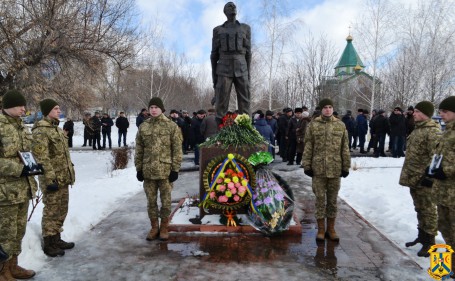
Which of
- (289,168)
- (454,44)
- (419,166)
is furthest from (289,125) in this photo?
(454,44)

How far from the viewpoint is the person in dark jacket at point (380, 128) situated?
494 inches

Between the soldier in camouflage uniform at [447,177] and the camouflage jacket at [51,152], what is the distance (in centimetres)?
421

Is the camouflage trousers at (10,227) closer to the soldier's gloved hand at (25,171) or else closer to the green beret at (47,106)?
the soldier's gloved hand at (25,171)

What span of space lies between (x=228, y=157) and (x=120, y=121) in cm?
1283

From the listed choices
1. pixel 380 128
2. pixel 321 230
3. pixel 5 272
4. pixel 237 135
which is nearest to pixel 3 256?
pixel 5 272

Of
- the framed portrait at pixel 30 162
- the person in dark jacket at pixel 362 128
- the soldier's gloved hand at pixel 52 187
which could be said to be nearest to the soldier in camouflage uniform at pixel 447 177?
the framed portrait at pixel 30 162

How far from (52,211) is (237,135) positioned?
282 centimetres

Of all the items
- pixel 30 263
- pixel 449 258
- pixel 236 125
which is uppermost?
pixel 236 125

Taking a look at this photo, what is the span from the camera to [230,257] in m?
4.32

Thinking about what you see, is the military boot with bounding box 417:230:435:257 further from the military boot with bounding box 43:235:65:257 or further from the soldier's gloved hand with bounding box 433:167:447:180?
the military boot with bounding box 43:235:65:257

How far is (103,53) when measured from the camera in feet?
37.8

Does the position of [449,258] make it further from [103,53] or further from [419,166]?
[103,53]

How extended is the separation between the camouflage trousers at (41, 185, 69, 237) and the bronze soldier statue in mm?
3332

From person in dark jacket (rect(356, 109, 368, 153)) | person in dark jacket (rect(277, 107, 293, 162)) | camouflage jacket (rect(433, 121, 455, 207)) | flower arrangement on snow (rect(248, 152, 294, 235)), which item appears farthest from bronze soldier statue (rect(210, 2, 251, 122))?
person in dark jacket (rect(356, 109, 368, 153))
